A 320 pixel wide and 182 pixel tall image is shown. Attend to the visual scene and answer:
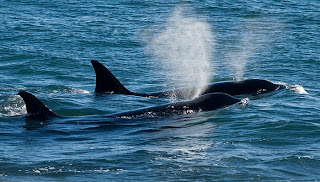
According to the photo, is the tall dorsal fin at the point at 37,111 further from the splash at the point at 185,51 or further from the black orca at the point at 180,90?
the splash at the point at 185,51

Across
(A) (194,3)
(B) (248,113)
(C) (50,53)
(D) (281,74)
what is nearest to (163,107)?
(B) (248,113)

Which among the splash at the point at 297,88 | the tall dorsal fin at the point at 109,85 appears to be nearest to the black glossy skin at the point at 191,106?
the tall dorsal fin at the point at 109,85

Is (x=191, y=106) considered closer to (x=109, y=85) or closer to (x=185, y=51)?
(x=109, y=85)

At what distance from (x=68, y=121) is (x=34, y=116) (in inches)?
31.6

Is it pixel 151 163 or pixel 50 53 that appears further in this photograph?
pixel 50 53

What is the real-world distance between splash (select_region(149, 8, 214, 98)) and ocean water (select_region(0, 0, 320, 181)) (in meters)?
0.07

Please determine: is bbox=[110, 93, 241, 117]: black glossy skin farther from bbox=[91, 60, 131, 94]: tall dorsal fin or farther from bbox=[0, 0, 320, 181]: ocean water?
bbox=[91, 60, 131, 94]: tall dorsal fin

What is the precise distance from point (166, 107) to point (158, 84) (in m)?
6.36

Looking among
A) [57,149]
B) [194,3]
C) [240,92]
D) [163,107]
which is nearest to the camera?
[57,149]

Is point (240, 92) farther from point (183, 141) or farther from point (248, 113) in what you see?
point (183, 141)

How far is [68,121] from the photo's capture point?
656 inches

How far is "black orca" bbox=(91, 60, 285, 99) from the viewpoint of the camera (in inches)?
829

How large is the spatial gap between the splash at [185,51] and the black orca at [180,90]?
39 centimetres

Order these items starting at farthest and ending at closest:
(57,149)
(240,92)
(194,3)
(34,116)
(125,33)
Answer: (194,3) < (125,33) < (240,92) < (34,116) < (57,149)
